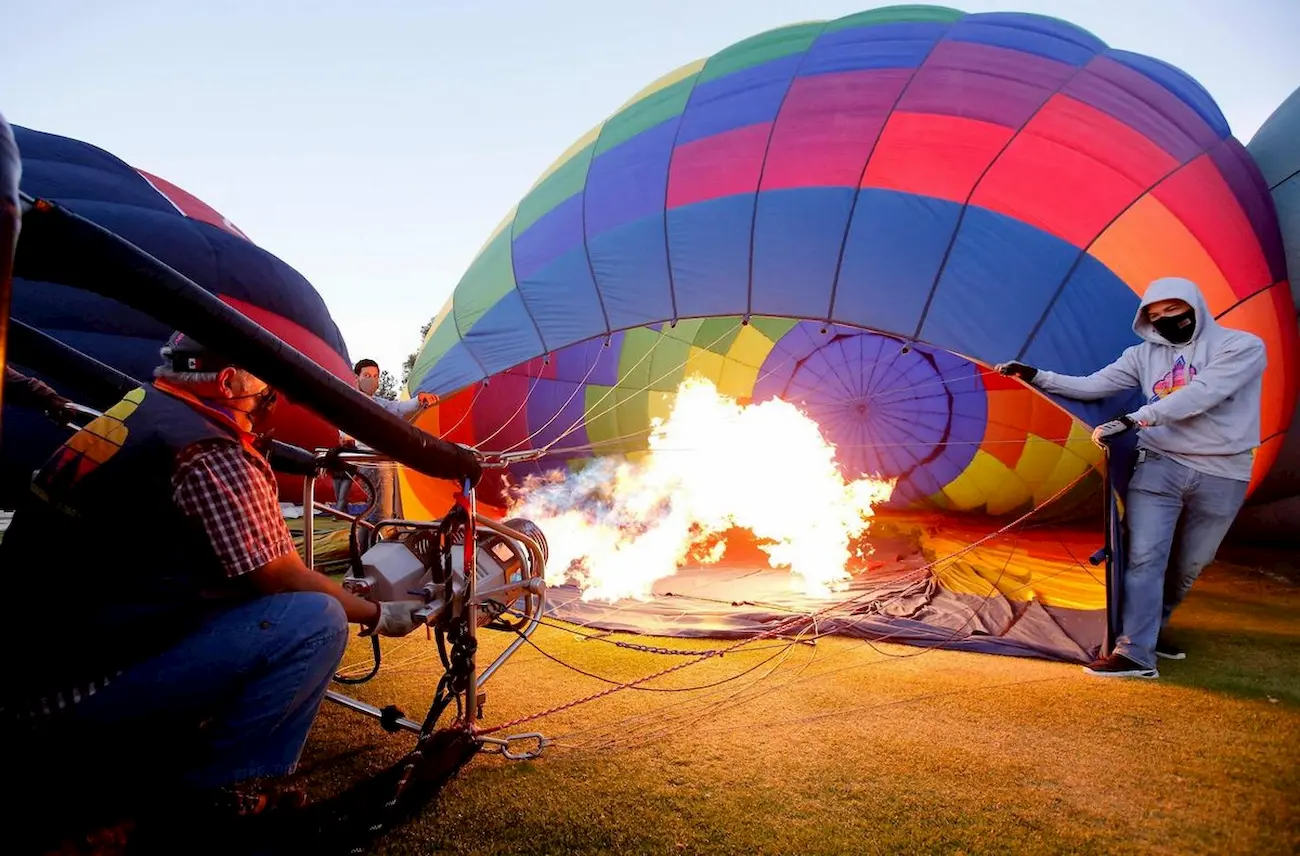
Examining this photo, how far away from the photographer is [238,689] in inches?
57.9

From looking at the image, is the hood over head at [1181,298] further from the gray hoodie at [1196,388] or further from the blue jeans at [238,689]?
the blue jeans at [238,689]

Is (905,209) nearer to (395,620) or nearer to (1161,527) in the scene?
(1161,527)

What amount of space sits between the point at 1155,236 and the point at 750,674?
9.39 feet

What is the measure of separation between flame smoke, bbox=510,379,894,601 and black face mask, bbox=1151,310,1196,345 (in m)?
3.27

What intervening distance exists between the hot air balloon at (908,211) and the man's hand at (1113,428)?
18 centimetres

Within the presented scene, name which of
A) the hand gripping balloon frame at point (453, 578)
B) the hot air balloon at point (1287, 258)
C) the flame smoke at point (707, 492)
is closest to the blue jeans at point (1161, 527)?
the hot air balloon at point (1287, 258)

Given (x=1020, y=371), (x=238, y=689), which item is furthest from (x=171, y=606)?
(x=1020, y=371)

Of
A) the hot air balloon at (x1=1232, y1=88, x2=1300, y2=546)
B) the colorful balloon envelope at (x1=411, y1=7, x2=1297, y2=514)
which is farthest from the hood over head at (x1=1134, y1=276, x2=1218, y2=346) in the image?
the hot air balloon at (x1=1232, y1=88, x2=1300, y2=546)

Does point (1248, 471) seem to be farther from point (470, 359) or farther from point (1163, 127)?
point (470, 359)

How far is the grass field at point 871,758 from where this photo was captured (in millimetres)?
1781

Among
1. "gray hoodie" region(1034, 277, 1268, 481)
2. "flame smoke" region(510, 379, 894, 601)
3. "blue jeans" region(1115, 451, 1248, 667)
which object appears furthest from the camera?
"flame smoke" region(510, 379, 894, 601)

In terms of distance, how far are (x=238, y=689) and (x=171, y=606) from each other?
0.70 ft

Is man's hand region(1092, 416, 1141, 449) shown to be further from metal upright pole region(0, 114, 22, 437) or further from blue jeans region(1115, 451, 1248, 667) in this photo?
metal upright pole region(0, 114, 22, 437)

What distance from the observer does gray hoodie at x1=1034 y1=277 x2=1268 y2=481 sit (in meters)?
3.00
